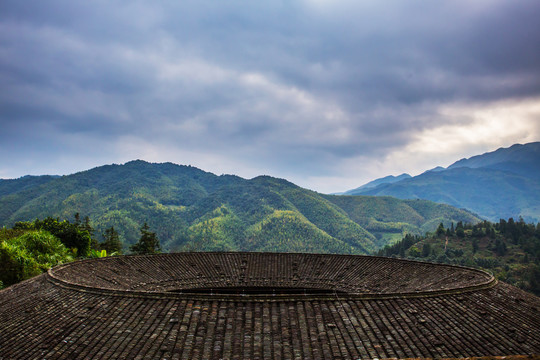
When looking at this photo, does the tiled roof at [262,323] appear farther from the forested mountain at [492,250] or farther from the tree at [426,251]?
the tree at [426,251]

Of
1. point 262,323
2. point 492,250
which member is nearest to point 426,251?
point 492,250

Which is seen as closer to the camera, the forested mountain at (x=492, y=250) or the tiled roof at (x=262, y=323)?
the tiled roof at (x=262, y=323)

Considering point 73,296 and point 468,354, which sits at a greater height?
point 73,296

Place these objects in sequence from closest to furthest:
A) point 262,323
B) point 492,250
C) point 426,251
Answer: point 262,323 → point 492,250 → point 426,251

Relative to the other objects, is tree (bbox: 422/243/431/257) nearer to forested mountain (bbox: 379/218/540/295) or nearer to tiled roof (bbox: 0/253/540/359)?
forested mountain (bbox: 379/218/540/295)

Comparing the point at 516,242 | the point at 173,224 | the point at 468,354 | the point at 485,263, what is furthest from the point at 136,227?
the point at 468,354

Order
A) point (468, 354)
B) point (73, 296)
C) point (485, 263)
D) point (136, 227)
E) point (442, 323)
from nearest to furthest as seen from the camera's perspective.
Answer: point (468, 354) → point (442, 323) → point (73, 296) → point (485, 263) → point (136, 227)

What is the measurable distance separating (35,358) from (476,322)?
17.1 metres

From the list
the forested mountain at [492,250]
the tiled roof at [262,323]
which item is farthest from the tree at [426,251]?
the tiled roof at [262,323]

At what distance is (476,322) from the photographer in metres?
15.2

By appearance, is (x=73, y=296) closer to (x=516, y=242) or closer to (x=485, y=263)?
(x=485, y=263)

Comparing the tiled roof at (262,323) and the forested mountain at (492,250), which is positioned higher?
the tiled roof at (262,323)

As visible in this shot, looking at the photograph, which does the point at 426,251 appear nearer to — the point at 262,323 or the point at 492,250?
the point at 492,250

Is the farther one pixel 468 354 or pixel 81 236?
pixel 81 236
